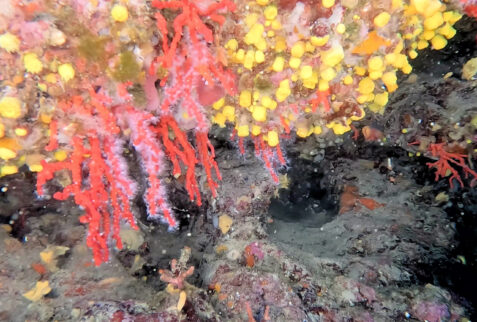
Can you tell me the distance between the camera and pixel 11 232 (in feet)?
9.96

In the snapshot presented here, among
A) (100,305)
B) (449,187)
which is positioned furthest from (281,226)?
(100,305)

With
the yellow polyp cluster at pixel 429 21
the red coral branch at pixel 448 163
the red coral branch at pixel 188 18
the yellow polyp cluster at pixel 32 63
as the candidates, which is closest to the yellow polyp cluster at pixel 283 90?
the red coral branch at pixel 188 18

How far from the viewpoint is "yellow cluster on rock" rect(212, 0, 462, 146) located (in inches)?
80.7

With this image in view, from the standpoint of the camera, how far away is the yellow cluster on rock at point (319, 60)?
2.05 m

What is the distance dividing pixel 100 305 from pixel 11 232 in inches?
54.7

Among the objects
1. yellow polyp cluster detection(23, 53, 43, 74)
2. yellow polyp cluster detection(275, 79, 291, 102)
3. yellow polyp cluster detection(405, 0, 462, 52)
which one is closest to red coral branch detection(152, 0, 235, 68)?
yellow polyp cluster detection(275, 79, 291, 102)

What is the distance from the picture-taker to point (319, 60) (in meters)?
2.16

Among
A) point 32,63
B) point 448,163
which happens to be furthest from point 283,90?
point 448,163

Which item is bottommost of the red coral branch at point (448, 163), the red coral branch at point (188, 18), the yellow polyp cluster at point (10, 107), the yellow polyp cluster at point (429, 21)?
the red coral branch at point (448, 163)

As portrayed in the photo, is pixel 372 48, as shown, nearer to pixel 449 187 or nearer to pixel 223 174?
pixel 223 174

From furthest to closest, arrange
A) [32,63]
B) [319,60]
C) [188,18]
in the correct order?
[319,60] < [188,18] < [32,63]

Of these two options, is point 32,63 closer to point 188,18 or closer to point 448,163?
point 188,18

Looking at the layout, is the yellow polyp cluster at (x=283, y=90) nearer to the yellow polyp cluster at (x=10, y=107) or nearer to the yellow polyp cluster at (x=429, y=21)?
the yellow polyp cluster at (x=429, y=21)

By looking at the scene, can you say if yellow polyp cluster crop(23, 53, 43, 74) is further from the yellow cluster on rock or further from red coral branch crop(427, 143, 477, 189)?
red coral branch crop(427, 143, 477, 189)
